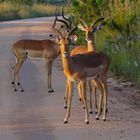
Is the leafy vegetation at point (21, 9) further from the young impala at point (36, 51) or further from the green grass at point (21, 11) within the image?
the young impala at point (36, 51)

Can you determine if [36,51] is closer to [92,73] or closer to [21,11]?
[92,73]

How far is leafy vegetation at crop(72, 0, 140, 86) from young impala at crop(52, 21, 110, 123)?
158 inches

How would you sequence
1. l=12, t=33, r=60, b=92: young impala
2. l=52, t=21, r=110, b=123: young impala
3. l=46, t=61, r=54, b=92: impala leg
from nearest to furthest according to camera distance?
1. l=52, t=21, r=110, b=123: young impala
2. l=46, t=61, r=54, b=92: impala leg
3. l=12, t=33, r=60, b=92: young impala

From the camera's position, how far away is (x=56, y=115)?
11.3 metres

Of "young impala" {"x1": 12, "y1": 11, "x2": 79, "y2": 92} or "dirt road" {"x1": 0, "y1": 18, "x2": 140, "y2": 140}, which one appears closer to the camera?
"dirt road" {"x1": 0, "y1": 18, "x2": 140, "y2": 140}

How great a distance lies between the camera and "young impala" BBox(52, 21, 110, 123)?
1072 cm

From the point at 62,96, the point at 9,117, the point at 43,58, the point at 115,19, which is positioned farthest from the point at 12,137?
the point at 115,19

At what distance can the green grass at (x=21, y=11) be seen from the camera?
54041mm

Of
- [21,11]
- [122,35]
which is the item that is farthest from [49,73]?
[21,11]

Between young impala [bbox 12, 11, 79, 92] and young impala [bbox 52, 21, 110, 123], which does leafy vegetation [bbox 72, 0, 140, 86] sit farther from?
young impala [bbox 52, 21, 110, 123]

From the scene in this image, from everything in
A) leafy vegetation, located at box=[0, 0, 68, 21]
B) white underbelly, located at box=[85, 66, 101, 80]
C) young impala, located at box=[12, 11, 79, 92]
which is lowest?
leafy vegetation, located at box=[0, 0, 68, 21]

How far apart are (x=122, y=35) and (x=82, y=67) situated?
8.23 m

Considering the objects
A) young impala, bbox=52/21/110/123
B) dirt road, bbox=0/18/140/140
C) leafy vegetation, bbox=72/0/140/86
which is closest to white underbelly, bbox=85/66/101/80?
young impala, bbox=52/21/110/123

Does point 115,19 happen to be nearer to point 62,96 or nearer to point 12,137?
point 62,96
